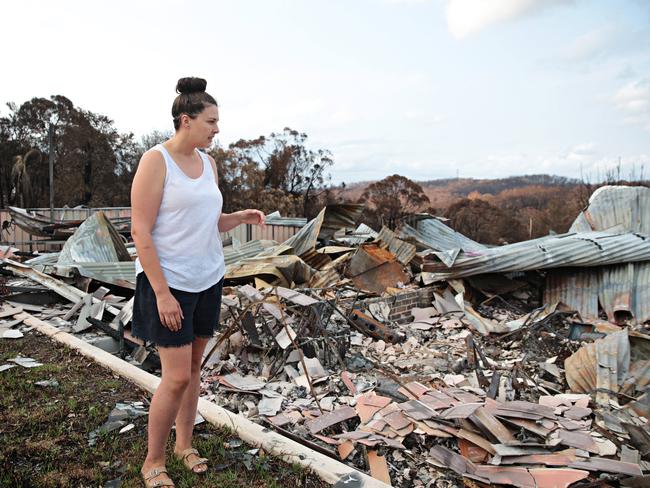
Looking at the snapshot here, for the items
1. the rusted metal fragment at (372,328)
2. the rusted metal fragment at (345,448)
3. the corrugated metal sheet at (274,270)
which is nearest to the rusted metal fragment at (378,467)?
the rusted metal fragment at (345,448)

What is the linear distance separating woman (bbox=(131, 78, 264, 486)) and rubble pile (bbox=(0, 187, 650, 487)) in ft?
4.47

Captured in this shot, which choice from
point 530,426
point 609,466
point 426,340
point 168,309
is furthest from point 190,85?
point 426,340

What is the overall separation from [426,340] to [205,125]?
15.0ft

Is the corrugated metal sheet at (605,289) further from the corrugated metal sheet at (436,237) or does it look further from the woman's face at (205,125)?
the woman's face at (205,125)

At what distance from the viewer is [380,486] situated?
8.46ft

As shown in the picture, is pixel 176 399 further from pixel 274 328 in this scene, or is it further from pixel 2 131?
pixel 2 131

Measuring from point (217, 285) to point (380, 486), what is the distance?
1.41 m

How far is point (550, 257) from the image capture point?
287 inches

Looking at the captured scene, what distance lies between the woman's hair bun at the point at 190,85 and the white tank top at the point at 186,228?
0.30 m

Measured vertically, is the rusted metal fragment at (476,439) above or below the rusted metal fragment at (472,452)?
above

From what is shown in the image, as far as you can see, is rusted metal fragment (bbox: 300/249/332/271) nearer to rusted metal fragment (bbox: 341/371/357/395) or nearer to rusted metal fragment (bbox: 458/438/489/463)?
rusted metal fragment (bbox: 341/371/357/395)

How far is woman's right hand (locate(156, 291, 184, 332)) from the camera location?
2.15 m

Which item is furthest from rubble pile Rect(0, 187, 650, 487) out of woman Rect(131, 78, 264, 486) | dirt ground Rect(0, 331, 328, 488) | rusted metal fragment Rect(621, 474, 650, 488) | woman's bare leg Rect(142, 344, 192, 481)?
woman Rect(131, 78, 264, 486)

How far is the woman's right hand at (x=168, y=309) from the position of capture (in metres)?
2.15
